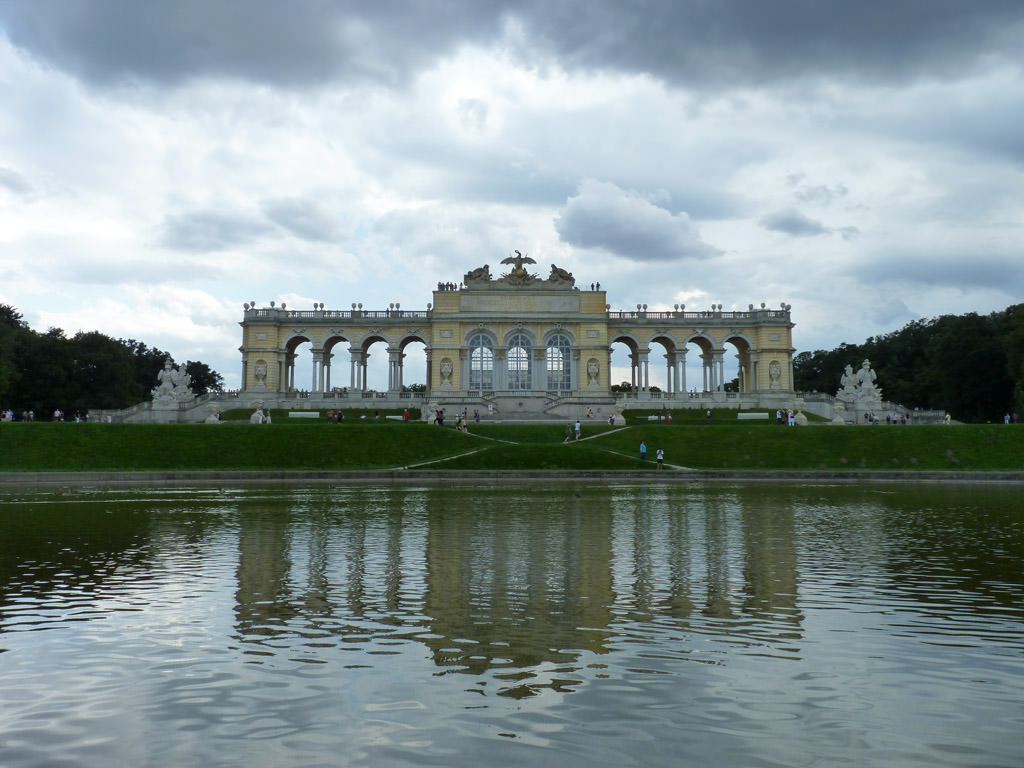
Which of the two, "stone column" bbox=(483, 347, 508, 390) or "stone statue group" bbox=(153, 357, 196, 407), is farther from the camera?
"stone column" bbox=(483, 347, 508, 390)

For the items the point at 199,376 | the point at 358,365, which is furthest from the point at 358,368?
the point at 199,376

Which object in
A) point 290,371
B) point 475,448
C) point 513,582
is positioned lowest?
point 513,582

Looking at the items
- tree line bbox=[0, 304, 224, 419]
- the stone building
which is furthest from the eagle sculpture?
tree line bbox=[0, 304, 224, 419]

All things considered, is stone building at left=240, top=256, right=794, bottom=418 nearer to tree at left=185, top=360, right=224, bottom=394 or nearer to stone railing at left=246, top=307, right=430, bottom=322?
stone railing at left=246, top=307, right=430, bottom=322

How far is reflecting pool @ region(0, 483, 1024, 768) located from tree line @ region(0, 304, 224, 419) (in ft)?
226

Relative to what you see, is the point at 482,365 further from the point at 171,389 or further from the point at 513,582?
the point at 513,582

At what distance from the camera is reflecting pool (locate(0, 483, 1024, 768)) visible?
5605mm

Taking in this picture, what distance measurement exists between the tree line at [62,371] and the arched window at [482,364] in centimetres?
3576

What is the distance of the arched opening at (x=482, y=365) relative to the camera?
8056 centimetres

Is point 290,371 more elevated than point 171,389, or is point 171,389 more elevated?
point 290,371

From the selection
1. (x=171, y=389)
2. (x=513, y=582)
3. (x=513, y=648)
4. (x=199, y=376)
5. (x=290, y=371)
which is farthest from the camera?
(x=199, y=376)

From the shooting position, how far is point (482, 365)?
265ft

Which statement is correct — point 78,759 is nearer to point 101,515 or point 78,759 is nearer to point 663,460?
point 101,515

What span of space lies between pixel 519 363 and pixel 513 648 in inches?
2878
